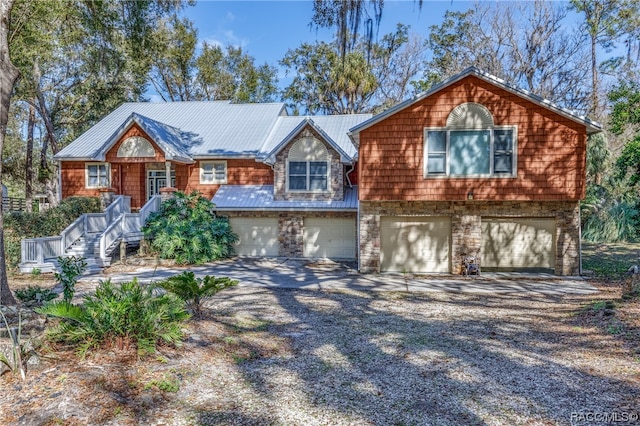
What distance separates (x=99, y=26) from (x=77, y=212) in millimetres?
9165

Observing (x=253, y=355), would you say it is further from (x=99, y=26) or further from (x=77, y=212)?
(x=77, y=212)

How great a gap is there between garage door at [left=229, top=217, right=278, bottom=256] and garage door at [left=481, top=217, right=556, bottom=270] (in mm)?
8347

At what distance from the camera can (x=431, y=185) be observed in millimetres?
12469

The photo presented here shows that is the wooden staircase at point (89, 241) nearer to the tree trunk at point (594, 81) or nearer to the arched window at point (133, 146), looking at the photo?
the arched window at point (133, 146)

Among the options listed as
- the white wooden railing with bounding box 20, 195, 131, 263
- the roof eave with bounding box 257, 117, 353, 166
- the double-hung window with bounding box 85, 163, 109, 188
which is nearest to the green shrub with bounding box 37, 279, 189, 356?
the white wooden railing with bounding box 20, 195, 131, 263

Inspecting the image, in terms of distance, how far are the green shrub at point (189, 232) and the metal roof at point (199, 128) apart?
288 centimetres

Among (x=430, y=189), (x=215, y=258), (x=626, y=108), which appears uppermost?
(x=626, y=108)

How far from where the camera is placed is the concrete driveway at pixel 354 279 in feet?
35.3

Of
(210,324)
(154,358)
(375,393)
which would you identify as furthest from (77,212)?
(375,393)

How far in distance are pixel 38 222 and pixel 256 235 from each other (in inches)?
314

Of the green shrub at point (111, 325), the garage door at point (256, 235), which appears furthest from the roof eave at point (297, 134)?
the green shrub at point (111, 325)

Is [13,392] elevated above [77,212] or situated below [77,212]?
below

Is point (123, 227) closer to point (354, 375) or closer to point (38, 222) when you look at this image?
point (38, 222)

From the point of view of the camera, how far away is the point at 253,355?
545 centimetres
